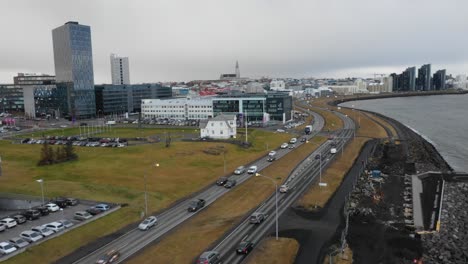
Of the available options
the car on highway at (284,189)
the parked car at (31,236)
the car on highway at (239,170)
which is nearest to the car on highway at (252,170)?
the car on highway at (239,170)

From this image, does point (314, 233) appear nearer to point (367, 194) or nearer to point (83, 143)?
point (367, 194)

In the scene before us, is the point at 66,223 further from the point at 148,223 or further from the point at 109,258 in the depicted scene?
the point at 109,258

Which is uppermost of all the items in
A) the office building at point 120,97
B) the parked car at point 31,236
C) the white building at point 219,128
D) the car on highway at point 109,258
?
the office building at point 120,97

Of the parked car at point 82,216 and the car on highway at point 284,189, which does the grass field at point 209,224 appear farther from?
the parked car at point 82,216

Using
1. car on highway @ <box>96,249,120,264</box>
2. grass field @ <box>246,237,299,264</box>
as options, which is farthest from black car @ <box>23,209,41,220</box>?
grass field @ <box>246,237,299,264</box>

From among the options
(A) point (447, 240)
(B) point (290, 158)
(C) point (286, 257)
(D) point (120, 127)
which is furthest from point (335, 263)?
(D) point (120, 127)

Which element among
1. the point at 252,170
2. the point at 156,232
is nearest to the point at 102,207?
the point at 156,232
